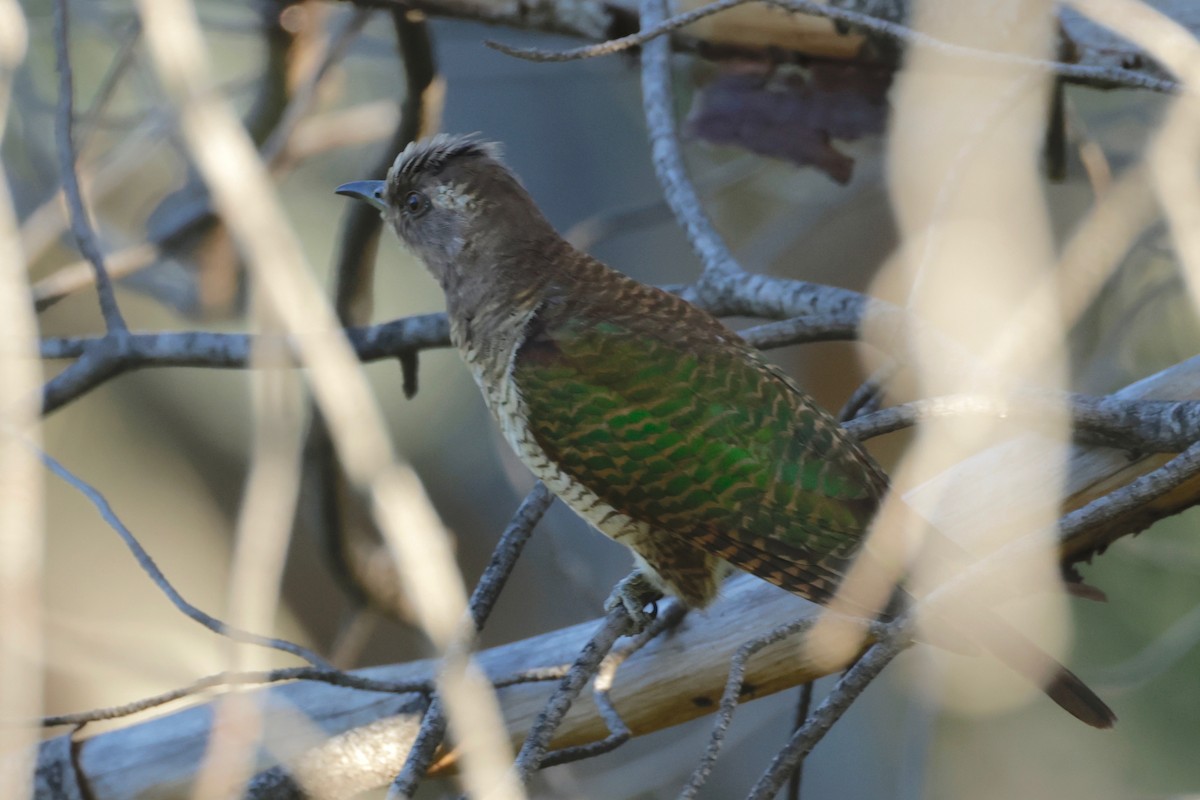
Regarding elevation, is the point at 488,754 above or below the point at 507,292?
below

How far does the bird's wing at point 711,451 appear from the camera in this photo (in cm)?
224

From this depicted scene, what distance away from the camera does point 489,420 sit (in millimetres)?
5195

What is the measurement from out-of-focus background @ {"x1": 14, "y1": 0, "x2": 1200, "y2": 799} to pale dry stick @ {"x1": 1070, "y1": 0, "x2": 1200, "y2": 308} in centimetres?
116

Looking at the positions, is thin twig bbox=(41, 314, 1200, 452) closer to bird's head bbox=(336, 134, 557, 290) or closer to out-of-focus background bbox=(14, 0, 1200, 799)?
bird's head bbox=(336, 134, 557, 290)

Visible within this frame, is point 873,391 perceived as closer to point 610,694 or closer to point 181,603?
point 610,694

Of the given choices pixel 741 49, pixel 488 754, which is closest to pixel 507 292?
A: pixel 488 754

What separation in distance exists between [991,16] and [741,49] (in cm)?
71

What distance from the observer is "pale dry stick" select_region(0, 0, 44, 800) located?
6.98ft

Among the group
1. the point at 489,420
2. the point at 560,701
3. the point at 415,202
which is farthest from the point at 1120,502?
the point at 489,420

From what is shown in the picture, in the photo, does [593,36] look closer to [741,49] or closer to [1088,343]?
[741,49]

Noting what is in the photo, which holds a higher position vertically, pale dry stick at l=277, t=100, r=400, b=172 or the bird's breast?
pale dry stick at l=277, t=100, r=400, b=172

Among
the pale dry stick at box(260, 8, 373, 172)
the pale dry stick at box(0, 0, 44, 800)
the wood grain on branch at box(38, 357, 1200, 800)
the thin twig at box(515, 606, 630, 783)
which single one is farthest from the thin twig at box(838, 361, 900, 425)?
the pale dry stick at box(260, 8, 373, 172)

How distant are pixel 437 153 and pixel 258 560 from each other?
94 centimetres

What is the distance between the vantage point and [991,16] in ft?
10.3
